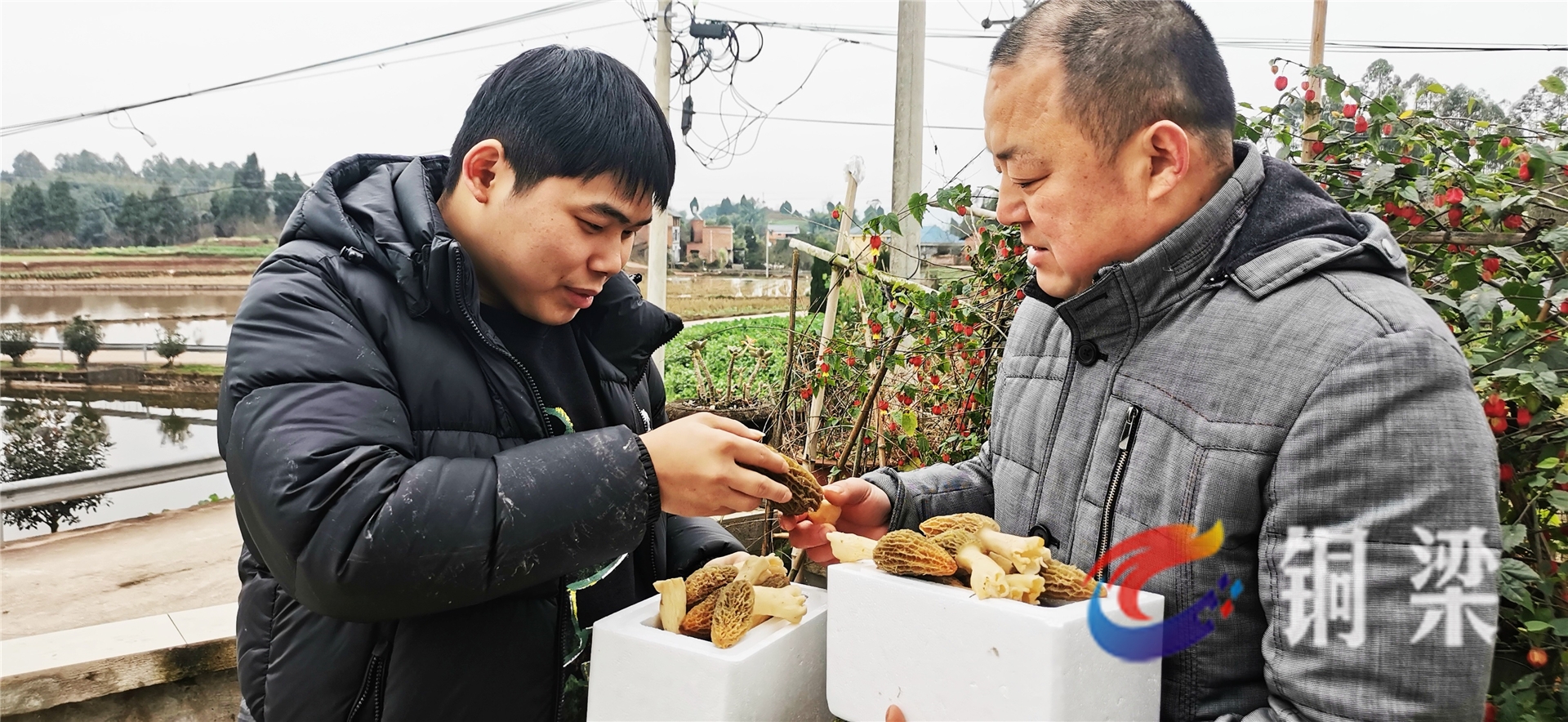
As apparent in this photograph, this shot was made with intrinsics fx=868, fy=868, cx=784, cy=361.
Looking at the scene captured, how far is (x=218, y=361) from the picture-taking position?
10.3 metres

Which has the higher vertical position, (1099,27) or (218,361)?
(1099,27)

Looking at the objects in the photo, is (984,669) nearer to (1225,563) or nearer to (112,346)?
(1225,563)

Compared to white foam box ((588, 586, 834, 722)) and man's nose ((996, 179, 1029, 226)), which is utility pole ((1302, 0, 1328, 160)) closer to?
man's nose ((996, 179, 1029, 226))

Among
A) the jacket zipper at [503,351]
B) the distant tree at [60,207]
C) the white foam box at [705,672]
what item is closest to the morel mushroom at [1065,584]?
the white foam box at [705,672]

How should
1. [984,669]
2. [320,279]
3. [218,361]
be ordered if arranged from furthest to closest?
[218,361]
[320,279]
[984,669]

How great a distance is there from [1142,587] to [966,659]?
35 centimetres

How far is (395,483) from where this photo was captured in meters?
1.17

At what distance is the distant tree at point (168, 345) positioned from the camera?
1083 centimetres

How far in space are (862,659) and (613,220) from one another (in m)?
0.86

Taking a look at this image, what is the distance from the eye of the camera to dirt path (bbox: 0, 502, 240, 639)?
20.1ft

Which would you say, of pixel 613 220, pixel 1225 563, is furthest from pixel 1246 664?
pixel 613 220

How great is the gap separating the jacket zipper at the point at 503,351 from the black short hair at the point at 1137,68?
0.99 m

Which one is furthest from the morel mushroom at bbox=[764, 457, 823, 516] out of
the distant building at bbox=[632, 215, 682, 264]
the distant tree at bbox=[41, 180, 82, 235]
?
the distant tree at bbox=[41, 180, 82, 235]

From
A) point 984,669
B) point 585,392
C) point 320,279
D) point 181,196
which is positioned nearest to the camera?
point 984,669
